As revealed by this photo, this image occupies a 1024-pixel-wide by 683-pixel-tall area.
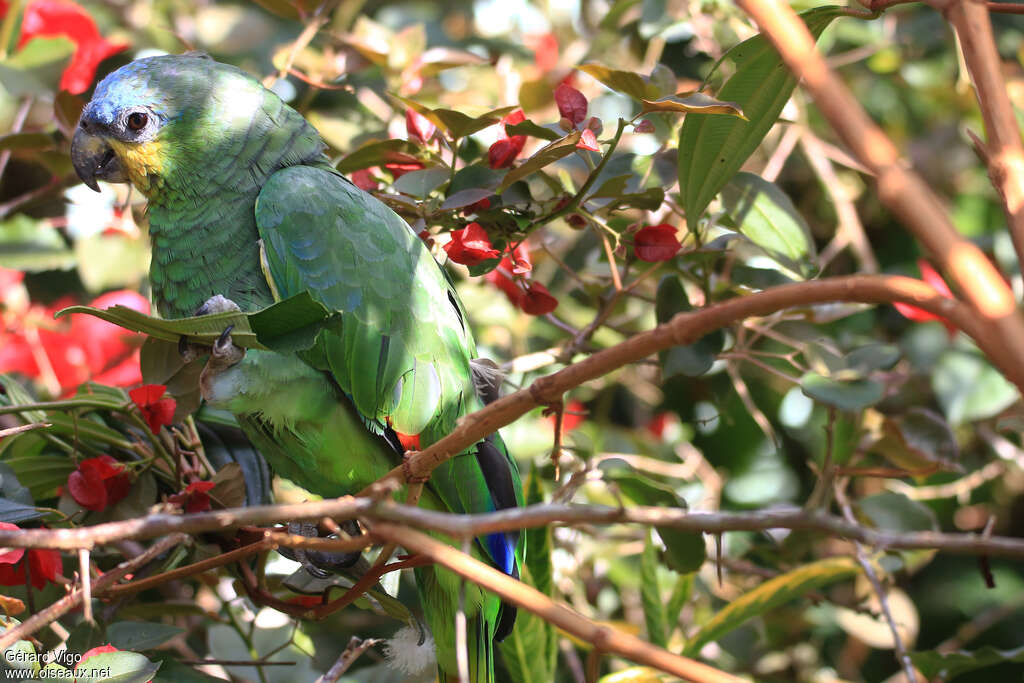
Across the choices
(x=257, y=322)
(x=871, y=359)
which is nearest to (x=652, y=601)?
(x=871, y=359)

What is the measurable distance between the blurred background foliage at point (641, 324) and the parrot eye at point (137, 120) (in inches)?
8.9

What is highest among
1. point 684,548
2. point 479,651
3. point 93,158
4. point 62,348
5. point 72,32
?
point 72,32

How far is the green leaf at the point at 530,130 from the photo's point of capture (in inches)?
47.5

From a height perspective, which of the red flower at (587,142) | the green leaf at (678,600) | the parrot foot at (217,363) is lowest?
the green leaf at (678,600)

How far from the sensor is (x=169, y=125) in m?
1.40

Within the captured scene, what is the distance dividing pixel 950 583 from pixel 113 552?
168cm

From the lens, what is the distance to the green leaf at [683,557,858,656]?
4.53 ft

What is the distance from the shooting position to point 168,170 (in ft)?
4.59

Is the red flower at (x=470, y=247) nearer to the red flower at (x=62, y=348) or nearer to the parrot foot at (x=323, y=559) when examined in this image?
the parrot foot at (x=323, y=559)

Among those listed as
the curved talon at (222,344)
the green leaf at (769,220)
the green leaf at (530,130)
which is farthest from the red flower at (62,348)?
the green leaf at (769,220)

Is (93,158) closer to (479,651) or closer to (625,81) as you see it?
(625,81)

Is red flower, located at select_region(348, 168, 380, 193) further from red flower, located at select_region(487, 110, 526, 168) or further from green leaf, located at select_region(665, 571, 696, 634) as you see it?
green leaf, located at select_region(665, 571, 696, 634)

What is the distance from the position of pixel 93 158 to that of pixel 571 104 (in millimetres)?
778

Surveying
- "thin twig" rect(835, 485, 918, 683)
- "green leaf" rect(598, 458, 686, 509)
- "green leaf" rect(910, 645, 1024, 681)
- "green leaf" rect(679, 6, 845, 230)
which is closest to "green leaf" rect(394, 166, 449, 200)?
"green leaf" rect(679, 6, 845, 230)
